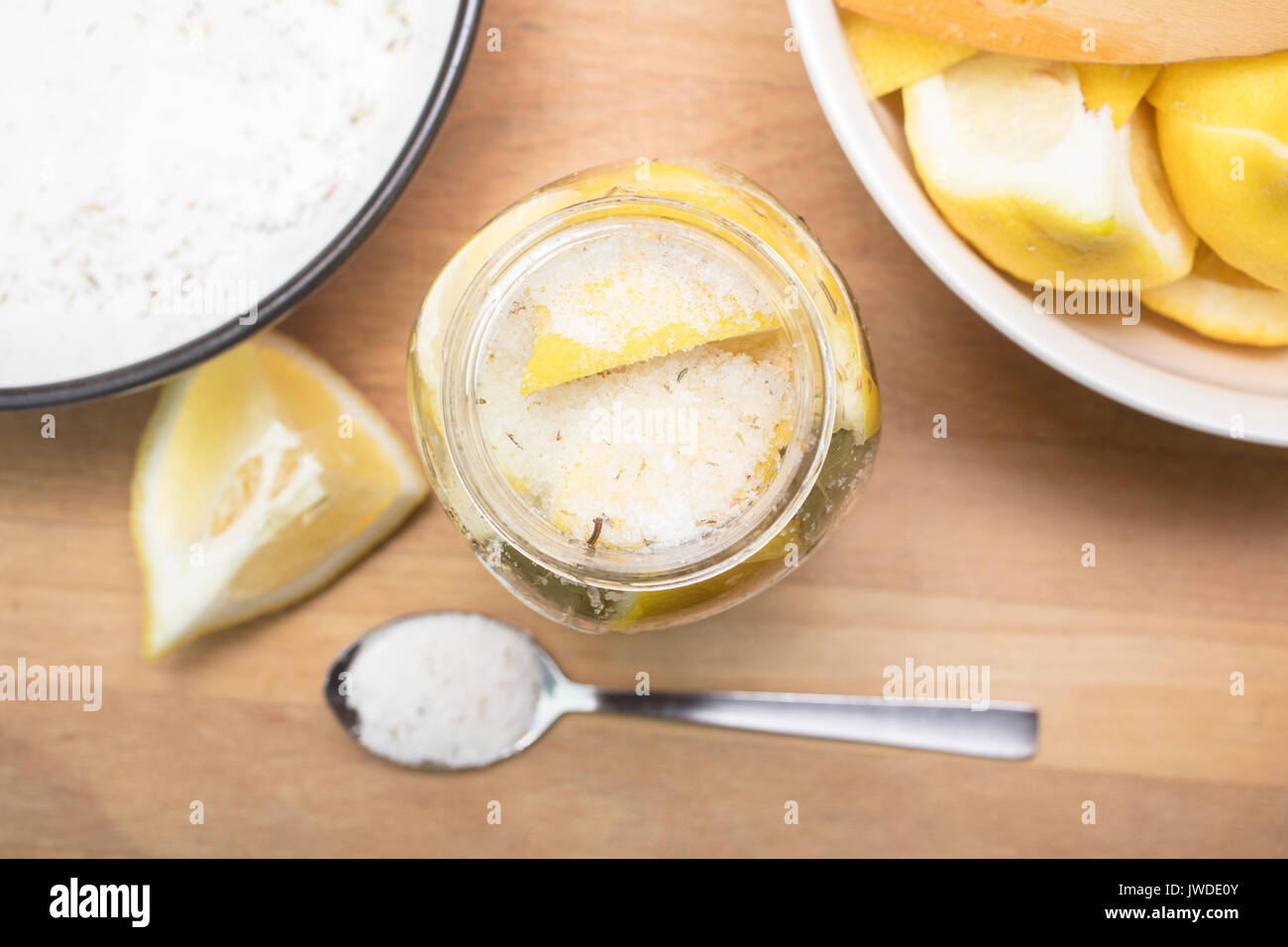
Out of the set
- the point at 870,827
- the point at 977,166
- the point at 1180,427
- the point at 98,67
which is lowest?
the point at 870,827

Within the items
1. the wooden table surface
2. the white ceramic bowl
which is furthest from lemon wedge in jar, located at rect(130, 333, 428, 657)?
the white ceramic bowl

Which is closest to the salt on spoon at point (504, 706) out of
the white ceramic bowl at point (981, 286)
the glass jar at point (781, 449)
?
the glass jar at point (781, 449)

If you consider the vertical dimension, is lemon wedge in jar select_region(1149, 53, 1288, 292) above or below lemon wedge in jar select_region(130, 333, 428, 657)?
above

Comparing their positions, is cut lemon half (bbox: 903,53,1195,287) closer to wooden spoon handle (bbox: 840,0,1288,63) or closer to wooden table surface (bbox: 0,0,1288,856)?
wooden spoon handle (bbox: 840,0,1288,63)

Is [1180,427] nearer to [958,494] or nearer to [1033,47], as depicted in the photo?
[958,494]

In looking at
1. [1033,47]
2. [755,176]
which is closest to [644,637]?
[755,176]
